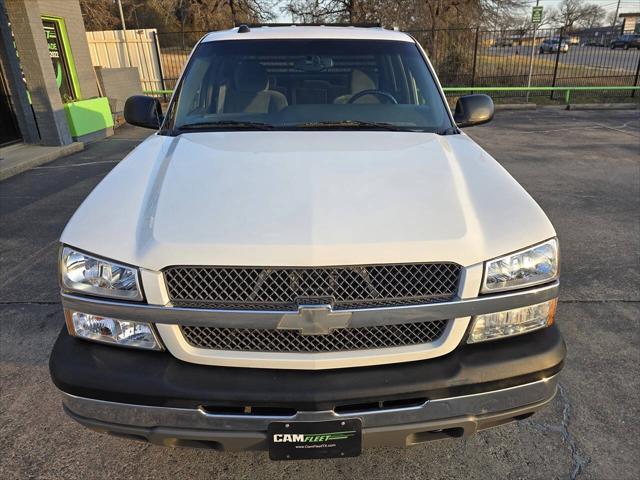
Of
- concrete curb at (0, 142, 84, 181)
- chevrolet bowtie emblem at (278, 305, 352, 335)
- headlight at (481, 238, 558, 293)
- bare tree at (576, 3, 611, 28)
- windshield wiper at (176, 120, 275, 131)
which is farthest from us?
bare tree at (576, 3, 611, 28)

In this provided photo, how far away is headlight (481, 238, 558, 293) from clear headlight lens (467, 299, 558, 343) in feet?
0.34

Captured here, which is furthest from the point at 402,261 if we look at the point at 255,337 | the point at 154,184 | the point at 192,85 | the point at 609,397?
the point at 192,85

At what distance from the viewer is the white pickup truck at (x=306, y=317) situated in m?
1.72

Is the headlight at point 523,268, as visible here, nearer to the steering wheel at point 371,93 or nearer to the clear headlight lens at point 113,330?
the clear headlight lens at point 113,330

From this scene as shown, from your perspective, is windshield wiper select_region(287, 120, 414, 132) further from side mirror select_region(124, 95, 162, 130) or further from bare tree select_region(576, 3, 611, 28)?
bare tree select_region(576, 3, 611, 28)

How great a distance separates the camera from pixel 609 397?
2688 mm

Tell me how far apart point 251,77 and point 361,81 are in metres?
0.78

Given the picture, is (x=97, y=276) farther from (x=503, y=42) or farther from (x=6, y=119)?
(x=503, y=42)

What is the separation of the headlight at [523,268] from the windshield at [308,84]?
129 centimetres

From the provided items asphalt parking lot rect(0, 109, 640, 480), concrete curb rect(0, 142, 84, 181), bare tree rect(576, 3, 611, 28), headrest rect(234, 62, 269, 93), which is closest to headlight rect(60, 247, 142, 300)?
asphalt parking lot rect(0, 109, 640, 480)

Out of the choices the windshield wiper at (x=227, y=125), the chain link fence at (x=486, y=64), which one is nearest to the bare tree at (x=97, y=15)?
the chain link fence at (x=486, y=64)

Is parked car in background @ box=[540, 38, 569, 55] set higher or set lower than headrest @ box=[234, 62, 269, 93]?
lower

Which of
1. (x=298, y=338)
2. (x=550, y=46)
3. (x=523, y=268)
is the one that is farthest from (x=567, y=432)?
(x=550, y=46)

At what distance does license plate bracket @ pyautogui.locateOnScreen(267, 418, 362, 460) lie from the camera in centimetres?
173
